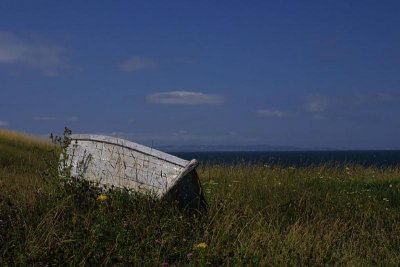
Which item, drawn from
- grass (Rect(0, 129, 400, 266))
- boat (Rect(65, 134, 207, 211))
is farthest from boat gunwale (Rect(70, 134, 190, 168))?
grass (Rect(0, 129, 400, 266))

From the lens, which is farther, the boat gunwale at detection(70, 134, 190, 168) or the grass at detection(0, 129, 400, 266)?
the boat gunwale at detection(70, 134, 190, 168)

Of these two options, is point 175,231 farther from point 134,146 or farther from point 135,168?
point 134,146

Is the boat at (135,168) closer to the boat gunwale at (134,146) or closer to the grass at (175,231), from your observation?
the boat gunwale at (134,146)

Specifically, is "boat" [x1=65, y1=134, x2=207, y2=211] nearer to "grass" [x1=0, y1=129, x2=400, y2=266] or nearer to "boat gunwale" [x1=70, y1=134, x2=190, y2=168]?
"boat gunwale" [x1=70, y1=134, x2=190, y2=168]

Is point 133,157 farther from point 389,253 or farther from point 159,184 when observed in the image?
point 389,253

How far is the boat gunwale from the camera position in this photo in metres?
7.90

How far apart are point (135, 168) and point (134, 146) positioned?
13.9 inches

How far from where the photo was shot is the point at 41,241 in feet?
18.9

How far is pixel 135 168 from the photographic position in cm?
818

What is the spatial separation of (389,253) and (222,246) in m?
2.46

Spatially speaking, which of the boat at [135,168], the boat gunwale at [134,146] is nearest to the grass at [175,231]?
the boat at [135,168]

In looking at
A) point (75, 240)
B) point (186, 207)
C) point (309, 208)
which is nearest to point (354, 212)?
point (309, 208)

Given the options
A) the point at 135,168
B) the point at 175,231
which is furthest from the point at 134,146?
the point at 175,231

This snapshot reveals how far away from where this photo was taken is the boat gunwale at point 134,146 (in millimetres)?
7898
